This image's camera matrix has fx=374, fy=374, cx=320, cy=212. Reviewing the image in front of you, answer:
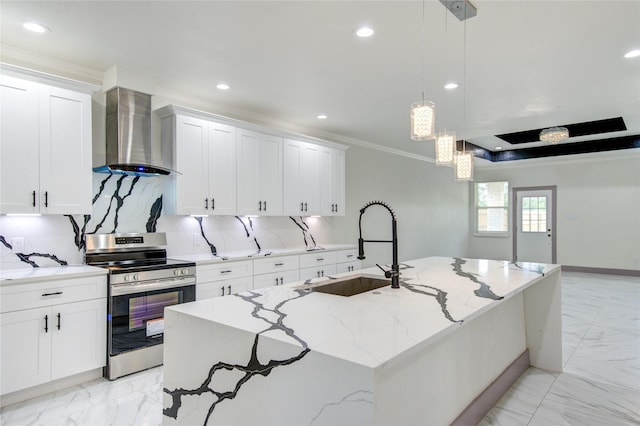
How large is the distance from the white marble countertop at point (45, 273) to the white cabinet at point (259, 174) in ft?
5.34

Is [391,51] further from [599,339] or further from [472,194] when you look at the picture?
[472,194]

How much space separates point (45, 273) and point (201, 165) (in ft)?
5.49

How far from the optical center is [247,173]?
14.3 feet

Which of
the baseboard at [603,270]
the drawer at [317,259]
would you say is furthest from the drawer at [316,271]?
the baseboard at [603,270]

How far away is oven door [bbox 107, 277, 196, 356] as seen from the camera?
10.0 ft

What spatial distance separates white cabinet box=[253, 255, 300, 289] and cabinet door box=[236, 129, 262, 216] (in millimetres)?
622

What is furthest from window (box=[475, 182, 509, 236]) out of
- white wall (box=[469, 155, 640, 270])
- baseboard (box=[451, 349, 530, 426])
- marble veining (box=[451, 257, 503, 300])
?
marble veining (box=[451, 257, 503, 300])

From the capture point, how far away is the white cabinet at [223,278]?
11.8ft

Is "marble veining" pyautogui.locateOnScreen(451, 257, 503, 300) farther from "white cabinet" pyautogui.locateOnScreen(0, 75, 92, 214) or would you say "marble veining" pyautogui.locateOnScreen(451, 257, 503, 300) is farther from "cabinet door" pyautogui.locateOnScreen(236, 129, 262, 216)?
"white cabinet" pyautogui.locateOnScreen(0, 75, 92, 214)

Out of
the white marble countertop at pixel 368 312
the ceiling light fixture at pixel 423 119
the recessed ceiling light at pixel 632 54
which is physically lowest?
the white marble countertop at pixel 368 312

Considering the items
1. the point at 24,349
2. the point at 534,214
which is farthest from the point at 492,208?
the point at 24,349

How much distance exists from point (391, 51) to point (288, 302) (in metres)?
2.24

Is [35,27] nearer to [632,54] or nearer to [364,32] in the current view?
[364,32]

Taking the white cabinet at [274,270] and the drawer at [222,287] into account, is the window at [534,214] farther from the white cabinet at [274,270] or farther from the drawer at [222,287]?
the drawer at [222,287]
